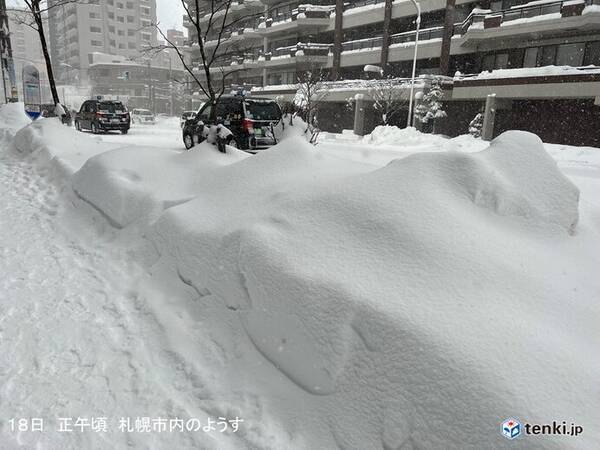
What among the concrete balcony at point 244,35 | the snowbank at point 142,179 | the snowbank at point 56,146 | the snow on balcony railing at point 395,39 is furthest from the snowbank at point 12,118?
the concrete balcony at point 244,35

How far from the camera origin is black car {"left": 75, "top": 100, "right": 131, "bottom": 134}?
20828 millimetres

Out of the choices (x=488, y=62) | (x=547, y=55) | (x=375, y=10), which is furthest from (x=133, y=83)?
(x=547, y=55)

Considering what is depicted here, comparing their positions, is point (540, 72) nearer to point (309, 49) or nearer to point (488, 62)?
point (488, 62)

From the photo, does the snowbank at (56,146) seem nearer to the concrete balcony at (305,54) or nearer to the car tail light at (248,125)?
the car tail light at (248,125)

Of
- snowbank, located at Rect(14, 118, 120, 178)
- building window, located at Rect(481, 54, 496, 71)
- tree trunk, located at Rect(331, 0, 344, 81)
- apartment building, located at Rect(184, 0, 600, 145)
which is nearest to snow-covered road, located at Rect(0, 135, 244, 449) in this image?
snowbank, located at Rect(14, 118, 120, 178)

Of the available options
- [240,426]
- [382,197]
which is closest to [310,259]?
[382,197]

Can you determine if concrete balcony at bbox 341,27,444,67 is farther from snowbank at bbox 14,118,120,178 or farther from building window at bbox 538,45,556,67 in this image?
snowbank at bbox 14,118,120,178

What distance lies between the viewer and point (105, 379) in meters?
2.82

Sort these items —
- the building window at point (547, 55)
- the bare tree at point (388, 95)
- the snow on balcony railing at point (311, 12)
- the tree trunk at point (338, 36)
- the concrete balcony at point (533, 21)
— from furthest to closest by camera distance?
the snow on balcony railing at point (311, 12), the tree trunk at point (338, 36), the bare tree at point (388, 95), the building window at point (547, 55), the concrete balcony at point (533, 21)

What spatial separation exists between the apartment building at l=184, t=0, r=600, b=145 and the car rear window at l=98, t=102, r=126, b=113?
7.49m

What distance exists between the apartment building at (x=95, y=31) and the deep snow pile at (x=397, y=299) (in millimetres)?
85382

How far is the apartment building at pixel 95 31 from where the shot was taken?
7919 centimetres

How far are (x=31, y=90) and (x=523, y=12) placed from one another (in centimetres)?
2403

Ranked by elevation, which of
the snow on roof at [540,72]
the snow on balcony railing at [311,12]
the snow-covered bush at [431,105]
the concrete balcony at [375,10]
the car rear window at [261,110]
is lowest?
the car rear window at [261,110]
